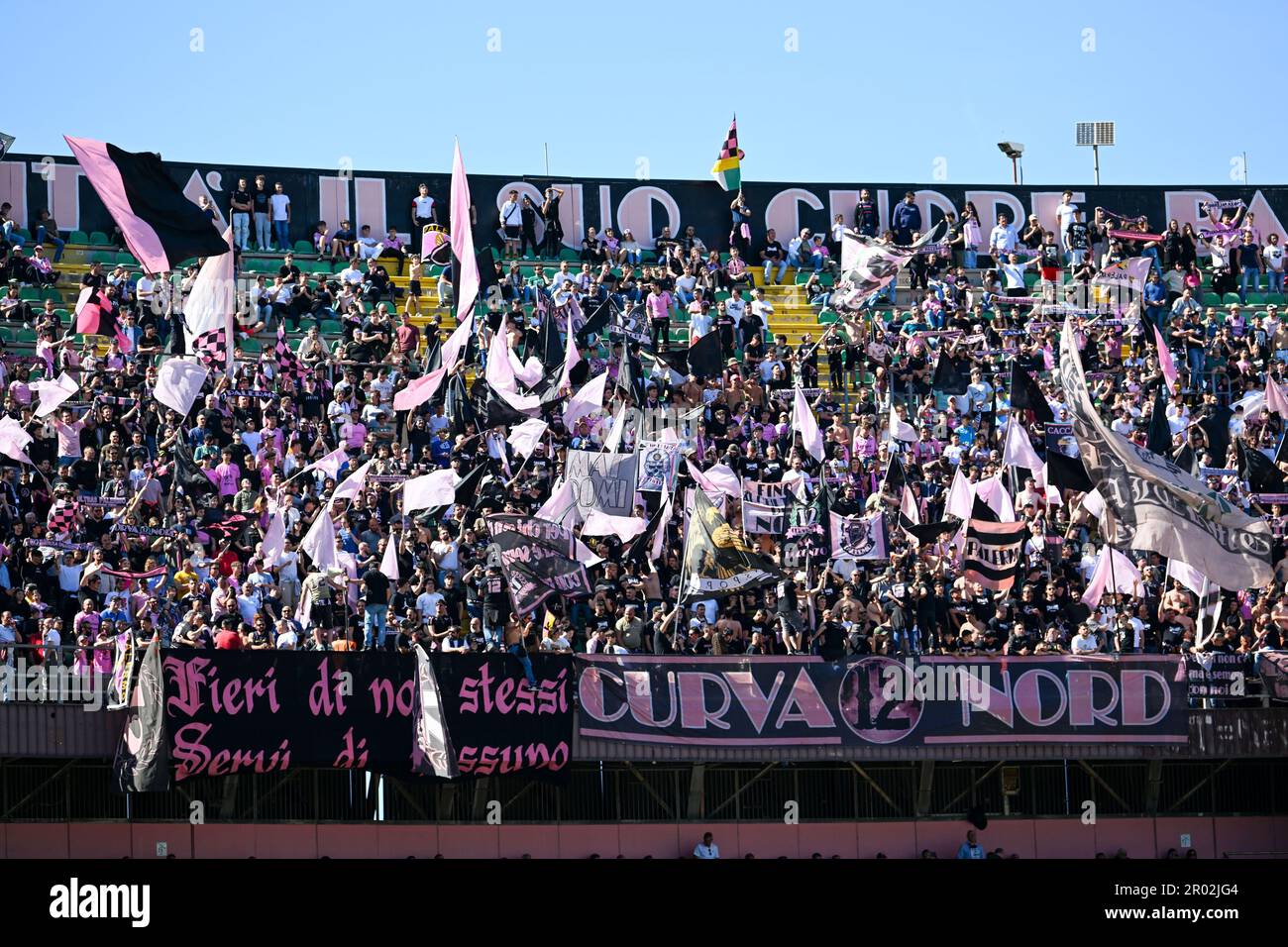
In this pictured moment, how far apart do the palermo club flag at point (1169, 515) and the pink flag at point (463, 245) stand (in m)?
9.75

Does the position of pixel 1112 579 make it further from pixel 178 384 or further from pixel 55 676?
pixel 55 676

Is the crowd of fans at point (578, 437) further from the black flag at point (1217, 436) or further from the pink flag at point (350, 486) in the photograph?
the pink flag at point (350, 486)

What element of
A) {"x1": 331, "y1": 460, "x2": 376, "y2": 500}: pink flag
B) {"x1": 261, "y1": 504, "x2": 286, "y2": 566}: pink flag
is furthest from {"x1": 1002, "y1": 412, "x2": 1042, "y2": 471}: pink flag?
{"x1": 261, "y1": 504, "x2": 286, "y2": 566}: pink flag

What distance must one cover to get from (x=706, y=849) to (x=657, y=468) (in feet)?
19.4

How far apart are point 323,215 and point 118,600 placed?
1814 cm

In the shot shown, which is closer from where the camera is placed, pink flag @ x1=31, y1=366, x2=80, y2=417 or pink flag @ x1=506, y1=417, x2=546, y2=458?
pink flag @ x1=31, y1=366, x2=80, y2=417

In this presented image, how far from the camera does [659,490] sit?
1282 inches

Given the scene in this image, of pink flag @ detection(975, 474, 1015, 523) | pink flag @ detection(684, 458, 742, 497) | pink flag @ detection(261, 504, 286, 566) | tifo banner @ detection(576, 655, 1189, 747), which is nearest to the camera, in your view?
tifo banner @ detection(576, 655, 1189, 747)

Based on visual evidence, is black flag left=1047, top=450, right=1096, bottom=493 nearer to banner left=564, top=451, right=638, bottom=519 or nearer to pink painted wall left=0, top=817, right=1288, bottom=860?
pink painted wall left=0, top=817, right=1288, bottom=860

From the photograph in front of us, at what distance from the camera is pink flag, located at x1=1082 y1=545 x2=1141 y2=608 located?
31.7m

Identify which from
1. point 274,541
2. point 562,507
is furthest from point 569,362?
point 274,541

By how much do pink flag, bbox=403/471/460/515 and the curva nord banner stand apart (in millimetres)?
12943

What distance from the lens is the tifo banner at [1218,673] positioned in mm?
30234
